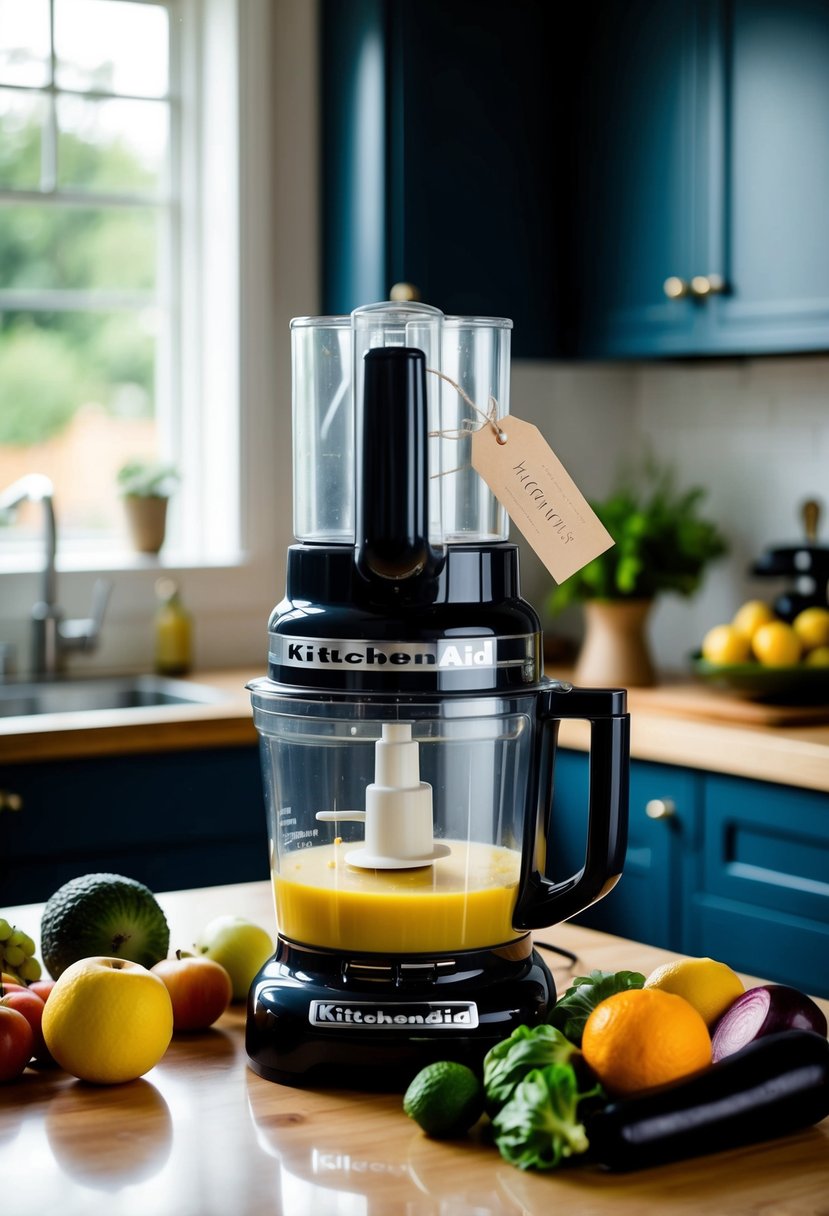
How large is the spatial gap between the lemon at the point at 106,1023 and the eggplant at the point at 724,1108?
307 mm

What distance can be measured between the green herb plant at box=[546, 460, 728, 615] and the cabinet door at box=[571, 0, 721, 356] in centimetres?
33

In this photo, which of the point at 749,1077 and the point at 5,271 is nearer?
the point at 749,1077

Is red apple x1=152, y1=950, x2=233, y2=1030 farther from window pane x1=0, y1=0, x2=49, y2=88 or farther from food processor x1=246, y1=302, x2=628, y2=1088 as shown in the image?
window pane x1=0, y1=0, x2=49, y2=88

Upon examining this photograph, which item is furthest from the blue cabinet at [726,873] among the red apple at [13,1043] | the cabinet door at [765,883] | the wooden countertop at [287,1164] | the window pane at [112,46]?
the window pane at [112,46]

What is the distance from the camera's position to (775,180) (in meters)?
2.82

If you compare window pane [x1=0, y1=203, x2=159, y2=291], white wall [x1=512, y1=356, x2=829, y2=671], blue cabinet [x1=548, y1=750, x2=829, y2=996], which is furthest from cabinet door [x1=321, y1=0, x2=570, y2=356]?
blue cabinet [x1=548, y1=750, x2=829, y2=996]

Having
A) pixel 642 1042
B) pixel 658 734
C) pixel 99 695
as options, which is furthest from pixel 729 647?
pixel 642 1042

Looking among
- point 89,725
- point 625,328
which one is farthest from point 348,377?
point 625,328

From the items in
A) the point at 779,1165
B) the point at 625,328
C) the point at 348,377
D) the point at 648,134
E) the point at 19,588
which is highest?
the point at 648,134

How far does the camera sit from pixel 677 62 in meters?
3.01

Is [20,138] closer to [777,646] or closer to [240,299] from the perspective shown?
[240,299]

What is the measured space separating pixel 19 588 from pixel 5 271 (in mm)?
682

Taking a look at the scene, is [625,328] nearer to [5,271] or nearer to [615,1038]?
[5,271]

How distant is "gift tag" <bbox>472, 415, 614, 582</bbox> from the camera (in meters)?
1.15
